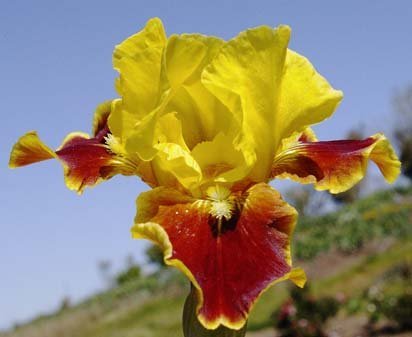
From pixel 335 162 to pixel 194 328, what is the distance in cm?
62

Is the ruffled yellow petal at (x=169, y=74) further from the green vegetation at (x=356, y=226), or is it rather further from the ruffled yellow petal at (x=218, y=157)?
the green vegetation at (x=356, y=226)

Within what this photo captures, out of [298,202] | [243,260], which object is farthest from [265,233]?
[298,202]

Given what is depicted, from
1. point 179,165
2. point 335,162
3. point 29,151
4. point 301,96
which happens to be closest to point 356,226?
point 335,162

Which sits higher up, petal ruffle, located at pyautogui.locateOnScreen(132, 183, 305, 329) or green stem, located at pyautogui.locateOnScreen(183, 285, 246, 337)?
petal ruffle, located at pyautogui.locateOnScreen(132, 183, 305, 329)

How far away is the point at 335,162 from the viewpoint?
177 centimetres

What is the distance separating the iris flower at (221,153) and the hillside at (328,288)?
11063mm

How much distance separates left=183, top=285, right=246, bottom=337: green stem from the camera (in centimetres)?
142

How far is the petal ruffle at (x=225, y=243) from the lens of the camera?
130cm

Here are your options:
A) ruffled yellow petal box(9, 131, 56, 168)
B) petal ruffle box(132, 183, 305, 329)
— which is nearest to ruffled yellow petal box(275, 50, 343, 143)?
petal ruffle box(132, 183, 305, 329)

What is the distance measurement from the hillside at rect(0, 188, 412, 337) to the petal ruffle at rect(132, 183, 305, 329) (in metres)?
11.3

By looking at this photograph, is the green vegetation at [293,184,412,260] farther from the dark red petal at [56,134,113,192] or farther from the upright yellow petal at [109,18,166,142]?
the upright yellow petal at [109,18,166,142]

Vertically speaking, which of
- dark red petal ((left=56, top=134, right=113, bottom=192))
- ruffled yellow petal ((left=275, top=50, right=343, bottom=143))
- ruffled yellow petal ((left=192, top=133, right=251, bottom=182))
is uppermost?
ruffled yellow petal ((left=275, top=50, right=343, bottom=143))

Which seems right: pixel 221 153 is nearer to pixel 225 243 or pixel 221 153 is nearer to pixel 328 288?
pixel 225 243

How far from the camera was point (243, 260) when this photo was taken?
139 cm
